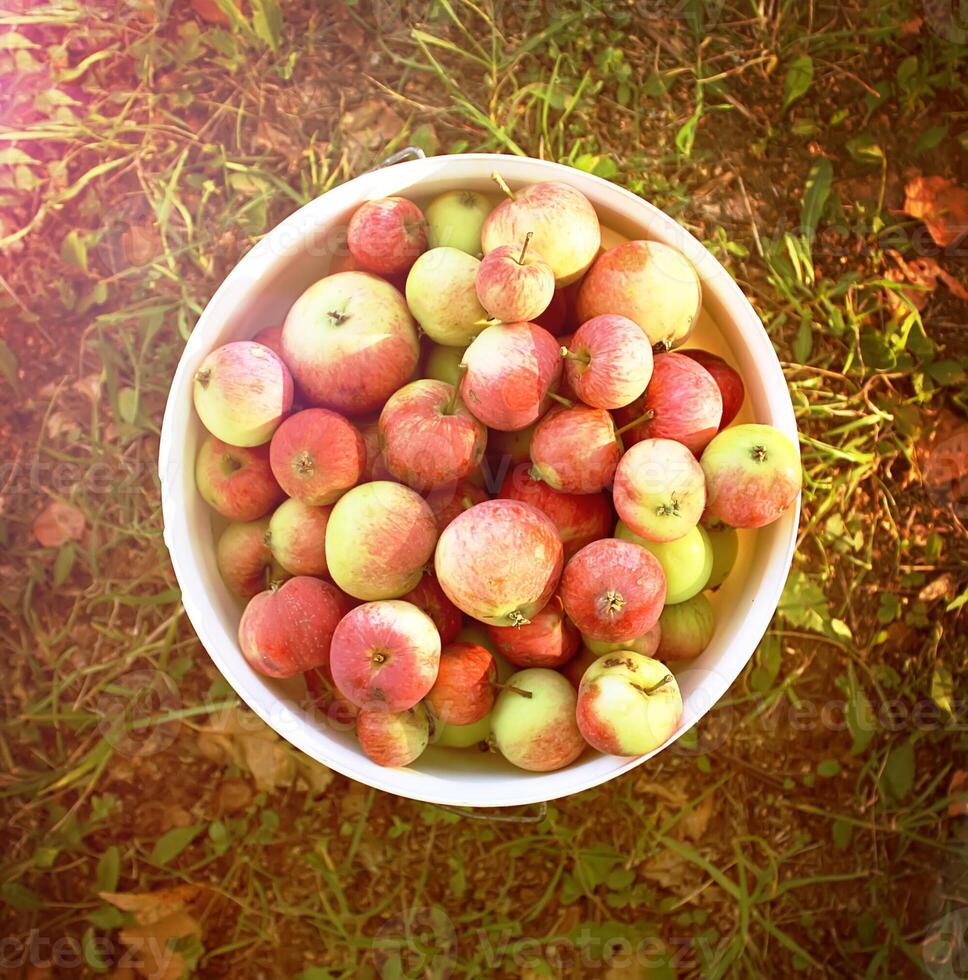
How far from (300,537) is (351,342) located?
39 centimetres

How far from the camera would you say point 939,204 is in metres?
2.48

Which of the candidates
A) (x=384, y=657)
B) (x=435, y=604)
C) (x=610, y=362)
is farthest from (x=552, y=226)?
(x=384, y=657)

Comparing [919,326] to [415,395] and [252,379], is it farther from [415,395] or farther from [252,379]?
[252,379]

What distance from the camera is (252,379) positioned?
1.73 m

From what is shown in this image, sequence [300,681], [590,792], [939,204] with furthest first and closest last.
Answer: [939,204], [590,792], [300,681]

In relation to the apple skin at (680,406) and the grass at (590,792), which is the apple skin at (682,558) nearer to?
the apple skin at (680,406)

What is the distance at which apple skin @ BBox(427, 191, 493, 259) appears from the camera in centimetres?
188

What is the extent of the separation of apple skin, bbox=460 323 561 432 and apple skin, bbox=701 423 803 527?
354 millimetres

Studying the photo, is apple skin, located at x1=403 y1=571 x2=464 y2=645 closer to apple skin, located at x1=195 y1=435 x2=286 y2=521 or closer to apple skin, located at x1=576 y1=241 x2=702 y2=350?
apple skin, located at x1=195 y1=435 x2=286 y2=521

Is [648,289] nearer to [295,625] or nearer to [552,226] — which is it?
[552,226]

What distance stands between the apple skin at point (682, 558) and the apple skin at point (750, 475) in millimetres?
70

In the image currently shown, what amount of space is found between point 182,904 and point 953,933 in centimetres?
201

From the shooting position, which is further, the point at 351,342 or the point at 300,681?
the point at 300,681

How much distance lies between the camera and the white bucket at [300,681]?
1773mm
